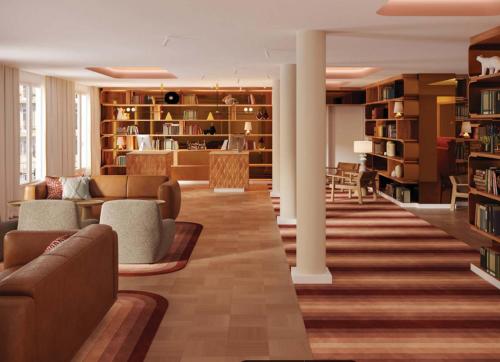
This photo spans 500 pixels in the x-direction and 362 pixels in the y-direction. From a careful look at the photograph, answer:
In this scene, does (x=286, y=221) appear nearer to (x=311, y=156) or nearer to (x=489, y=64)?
(x=311, y=156)

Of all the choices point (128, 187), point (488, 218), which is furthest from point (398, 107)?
point (488, 218)

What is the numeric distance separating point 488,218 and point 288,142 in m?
4.96

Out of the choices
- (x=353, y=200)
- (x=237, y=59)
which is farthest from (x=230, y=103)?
(x=237, y=59)

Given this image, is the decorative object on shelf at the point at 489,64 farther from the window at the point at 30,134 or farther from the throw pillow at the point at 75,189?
the window at the point at 30,134

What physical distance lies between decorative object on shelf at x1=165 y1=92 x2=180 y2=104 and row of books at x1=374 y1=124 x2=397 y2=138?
583 centimetres

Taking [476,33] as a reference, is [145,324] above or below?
below

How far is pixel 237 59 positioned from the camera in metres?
11.0

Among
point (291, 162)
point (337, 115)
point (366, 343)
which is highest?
point (337, 115)

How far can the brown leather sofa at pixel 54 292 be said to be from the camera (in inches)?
147

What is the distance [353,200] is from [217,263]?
7514mm

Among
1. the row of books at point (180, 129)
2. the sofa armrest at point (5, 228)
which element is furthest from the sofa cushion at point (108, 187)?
the row of books at point (180, 129)

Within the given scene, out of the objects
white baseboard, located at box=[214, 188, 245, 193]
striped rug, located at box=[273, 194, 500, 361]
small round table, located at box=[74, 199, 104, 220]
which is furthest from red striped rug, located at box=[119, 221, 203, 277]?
white baseboard, located at box=[214, 188, 245, 193]

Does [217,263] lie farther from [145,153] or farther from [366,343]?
[145,153]

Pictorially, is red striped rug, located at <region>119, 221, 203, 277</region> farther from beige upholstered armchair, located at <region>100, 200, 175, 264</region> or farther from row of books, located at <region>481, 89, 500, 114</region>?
row of books, located at <region>481, 89, 500, 114</region>
